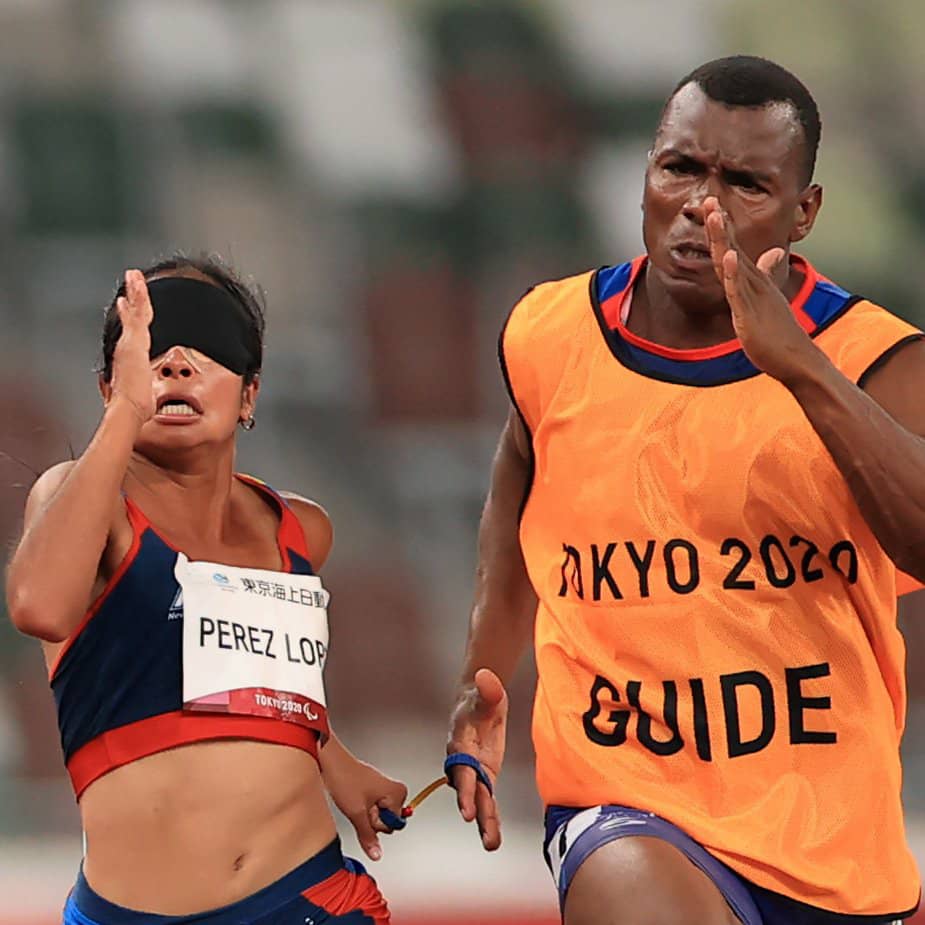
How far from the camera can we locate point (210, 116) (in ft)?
24.1

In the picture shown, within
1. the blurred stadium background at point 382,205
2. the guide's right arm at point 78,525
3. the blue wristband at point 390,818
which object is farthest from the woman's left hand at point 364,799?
the blurred stadium background at point 382,205

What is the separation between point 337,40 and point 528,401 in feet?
17.5

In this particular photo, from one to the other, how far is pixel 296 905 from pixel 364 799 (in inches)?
10.3

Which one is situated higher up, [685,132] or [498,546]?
[685,132]

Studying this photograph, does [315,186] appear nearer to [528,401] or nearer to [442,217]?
[442,217]

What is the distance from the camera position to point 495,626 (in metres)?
2.57

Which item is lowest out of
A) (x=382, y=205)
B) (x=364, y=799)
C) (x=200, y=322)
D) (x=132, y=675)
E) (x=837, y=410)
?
(x=364, y=799)

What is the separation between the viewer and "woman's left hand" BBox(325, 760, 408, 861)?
260cm

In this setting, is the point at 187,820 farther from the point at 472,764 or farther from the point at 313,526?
the point at 313,526

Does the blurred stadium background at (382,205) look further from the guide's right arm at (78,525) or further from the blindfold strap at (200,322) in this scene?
the guide's right arm at (78,525)

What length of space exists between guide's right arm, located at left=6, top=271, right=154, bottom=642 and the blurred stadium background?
3763 mm

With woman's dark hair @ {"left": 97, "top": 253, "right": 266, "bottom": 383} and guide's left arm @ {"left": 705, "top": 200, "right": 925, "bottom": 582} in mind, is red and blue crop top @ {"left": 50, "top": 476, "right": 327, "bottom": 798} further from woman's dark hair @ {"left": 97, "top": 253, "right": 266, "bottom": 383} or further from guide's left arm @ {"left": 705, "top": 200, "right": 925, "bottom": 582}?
guide's left arm @ {"left": 705, "top": 200, "right": 925, "bottom": 582}

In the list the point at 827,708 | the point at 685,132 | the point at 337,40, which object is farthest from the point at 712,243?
the point at 337,40

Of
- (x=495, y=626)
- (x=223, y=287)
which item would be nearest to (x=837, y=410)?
(x=495, y=626)
